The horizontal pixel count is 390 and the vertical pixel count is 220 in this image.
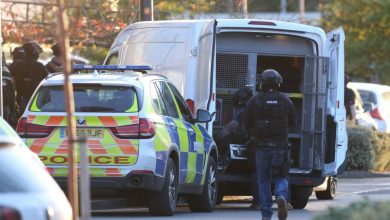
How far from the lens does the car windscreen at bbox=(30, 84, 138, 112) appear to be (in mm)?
14727

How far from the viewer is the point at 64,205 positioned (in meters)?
8.23

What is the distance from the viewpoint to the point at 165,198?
588 inches

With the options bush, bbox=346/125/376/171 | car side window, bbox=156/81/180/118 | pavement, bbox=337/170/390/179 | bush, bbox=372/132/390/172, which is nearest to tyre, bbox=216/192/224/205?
car side window, bbox=156/81/180/118

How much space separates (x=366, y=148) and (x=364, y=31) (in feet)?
59.9

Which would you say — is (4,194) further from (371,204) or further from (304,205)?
(304,205)

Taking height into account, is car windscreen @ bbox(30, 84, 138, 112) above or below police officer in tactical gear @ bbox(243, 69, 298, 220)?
above

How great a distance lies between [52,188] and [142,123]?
6414 mm

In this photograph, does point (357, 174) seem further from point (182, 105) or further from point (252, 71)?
point (182, 105)

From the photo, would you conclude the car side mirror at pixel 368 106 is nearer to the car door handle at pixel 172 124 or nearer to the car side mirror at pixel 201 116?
the car side mirror at pixel 201 116

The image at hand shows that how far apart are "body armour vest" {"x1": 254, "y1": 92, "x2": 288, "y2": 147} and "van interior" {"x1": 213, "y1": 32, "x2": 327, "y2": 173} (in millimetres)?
3067

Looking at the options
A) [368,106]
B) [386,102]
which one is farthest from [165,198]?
[386,102]

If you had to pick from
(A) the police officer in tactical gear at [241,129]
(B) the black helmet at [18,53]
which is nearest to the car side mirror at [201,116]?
(A) the police officer in tactical gear at [241,129]

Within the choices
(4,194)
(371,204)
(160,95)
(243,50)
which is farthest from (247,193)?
(4,194)

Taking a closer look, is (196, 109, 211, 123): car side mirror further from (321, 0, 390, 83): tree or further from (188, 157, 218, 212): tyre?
(321, 0, 390, 83): tree
